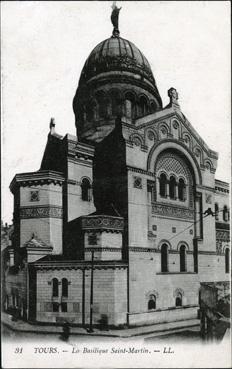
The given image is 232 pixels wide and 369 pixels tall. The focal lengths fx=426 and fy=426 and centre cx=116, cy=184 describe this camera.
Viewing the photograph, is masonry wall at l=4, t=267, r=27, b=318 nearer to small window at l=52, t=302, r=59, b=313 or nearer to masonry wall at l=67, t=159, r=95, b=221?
small window at l=52, t=302, r=59, b=313

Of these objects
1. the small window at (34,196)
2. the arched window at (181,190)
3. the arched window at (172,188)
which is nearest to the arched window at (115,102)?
the arched window at (172,188)

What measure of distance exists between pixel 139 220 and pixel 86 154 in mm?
4525

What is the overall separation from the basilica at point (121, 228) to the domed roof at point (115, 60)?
5.50 m

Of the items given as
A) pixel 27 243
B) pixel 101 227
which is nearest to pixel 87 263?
pixel 101 227

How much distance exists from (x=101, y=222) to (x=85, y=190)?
3016mm

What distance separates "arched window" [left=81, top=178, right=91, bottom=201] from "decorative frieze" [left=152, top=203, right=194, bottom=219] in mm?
3422

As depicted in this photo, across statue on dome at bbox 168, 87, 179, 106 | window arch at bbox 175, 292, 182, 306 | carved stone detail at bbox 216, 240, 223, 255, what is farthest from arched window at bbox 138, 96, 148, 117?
window arch at bbox 175, 292, 182, 306

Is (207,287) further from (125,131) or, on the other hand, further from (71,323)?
(125,131)

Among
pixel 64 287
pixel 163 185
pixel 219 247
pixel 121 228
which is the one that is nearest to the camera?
pixel 64 287

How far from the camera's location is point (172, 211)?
2216cm

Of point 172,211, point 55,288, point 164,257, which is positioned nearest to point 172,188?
point 172,211

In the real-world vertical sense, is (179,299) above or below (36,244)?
below

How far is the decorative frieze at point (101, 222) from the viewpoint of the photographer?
1967 centimetres

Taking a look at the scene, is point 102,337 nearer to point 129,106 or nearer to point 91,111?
point 129,106
